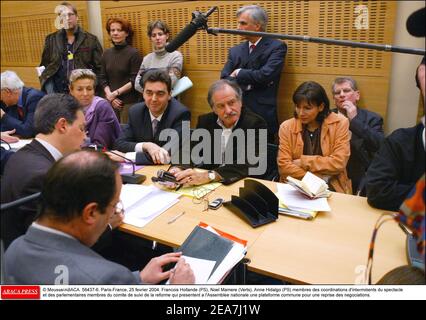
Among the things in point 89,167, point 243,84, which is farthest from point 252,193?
point 243,84

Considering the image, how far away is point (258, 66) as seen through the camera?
281 centimetres

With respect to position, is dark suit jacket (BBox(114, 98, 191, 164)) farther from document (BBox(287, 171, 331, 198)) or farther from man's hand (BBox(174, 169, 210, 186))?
document (BBox(287, 171, 331, 198))

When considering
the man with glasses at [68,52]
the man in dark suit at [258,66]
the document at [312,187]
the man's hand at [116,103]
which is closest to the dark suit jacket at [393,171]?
the document at [312,187]

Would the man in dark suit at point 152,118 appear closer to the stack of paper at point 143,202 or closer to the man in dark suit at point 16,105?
the stack of paper at point 143,202

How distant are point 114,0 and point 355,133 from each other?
119 inches

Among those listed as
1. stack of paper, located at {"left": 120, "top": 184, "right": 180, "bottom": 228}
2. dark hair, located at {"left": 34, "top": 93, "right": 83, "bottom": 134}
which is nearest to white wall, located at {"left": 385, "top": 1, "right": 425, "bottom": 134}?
stack of paper, located at {"left": 120, "top": 184, "right": 180, "bottom": 228}

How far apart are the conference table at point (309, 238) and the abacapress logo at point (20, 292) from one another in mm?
527

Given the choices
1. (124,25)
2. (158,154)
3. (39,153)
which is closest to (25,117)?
(124,25)

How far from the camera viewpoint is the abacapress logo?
35.4 inches

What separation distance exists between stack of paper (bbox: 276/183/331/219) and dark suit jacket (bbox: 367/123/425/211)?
0.21 meters

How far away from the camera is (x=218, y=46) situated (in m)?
3.35
